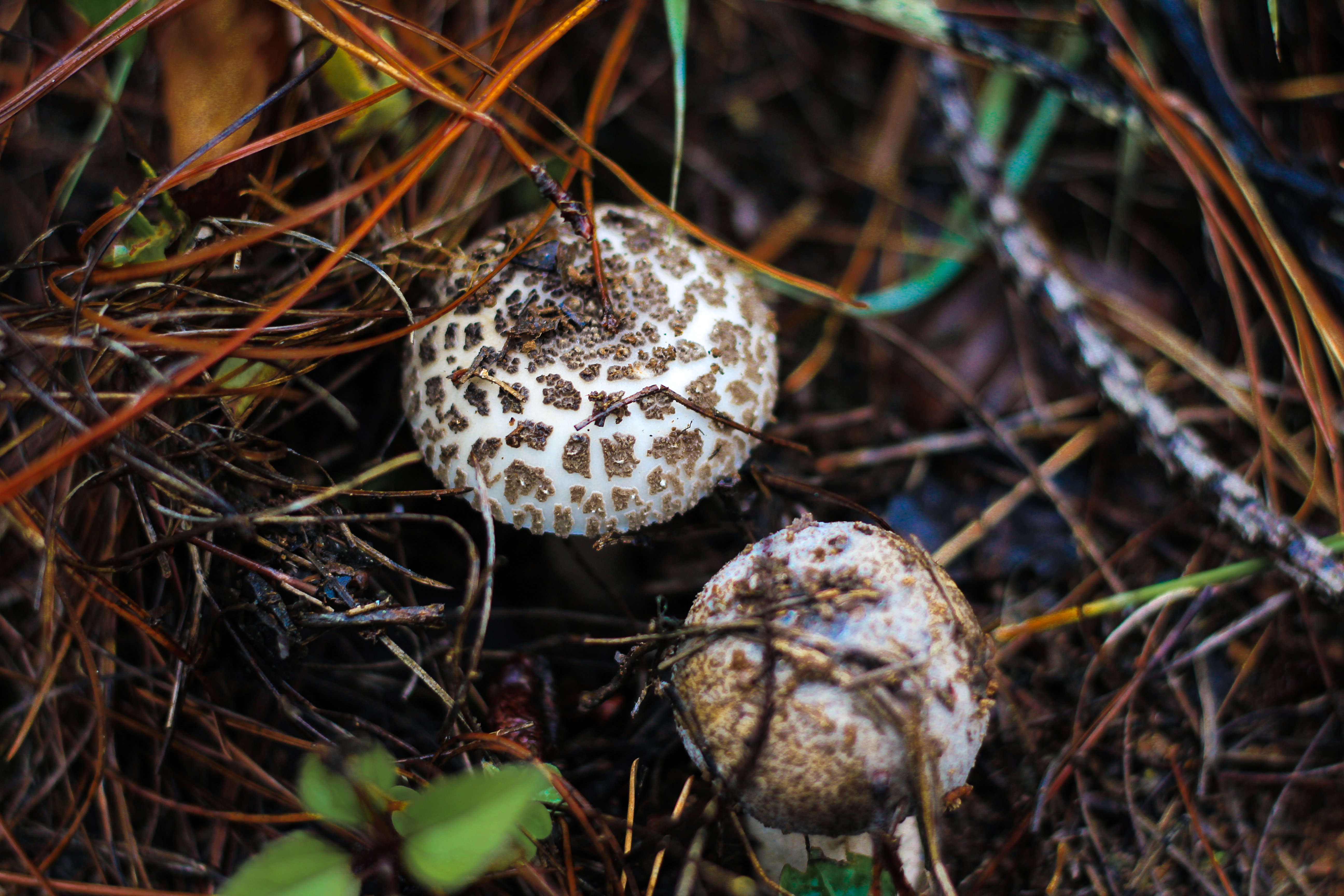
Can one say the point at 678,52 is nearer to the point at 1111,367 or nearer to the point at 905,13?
the point at 905,13

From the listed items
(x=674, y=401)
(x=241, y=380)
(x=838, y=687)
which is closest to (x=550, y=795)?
(x=838, y=687)

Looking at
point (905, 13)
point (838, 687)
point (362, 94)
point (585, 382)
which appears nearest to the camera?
point (838, 687)

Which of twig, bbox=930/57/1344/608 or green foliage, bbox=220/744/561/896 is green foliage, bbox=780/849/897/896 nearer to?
green foliage, bbox=220/744/561/896

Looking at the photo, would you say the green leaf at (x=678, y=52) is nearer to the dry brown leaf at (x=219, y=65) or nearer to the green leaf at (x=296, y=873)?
the dry brown leaf at (x=219, y=65)


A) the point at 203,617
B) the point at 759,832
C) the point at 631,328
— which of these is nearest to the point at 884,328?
the point at 631,328

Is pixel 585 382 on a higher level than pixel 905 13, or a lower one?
lower

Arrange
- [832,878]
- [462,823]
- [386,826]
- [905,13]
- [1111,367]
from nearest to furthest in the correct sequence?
[462,823]
[386,826]
[832,878]
[1111,367]
[905,13]
